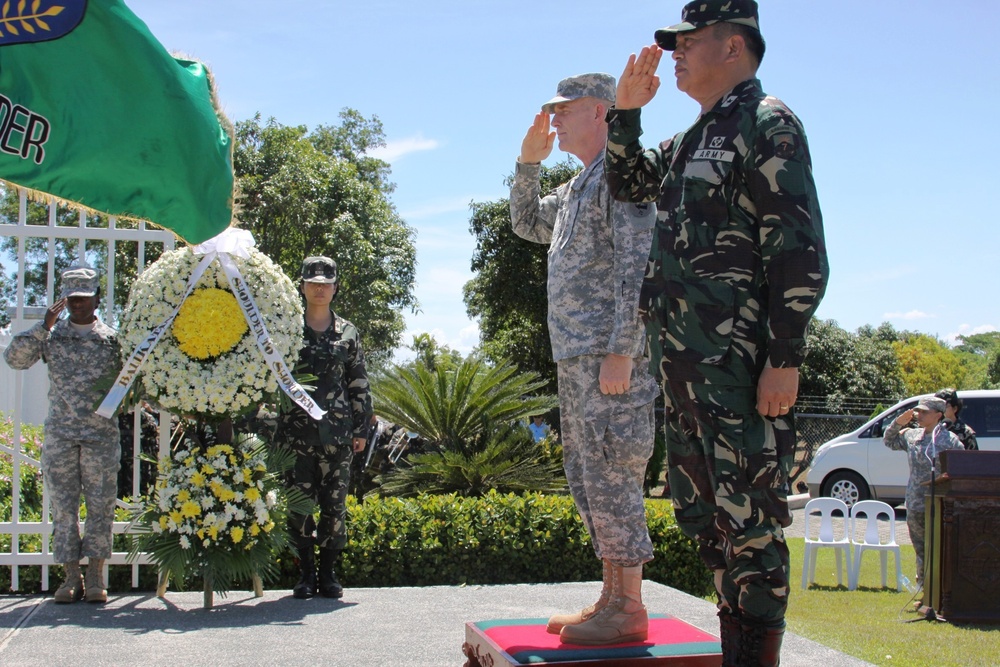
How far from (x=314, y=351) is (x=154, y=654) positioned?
2.25 metres

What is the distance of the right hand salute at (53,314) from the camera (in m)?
5.42

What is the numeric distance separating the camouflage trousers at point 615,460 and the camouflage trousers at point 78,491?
3.14 meters

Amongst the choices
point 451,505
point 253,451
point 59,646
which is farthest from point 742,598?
point 451,505

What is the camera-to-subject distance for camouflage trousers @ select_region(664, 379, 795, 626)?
254cm

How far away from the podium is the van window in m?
8.33

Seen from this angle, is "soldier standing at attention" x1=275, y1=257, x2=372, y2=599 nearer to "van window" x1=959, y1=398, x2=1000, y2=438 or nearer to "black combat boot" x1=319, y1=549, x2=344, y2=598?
"black combat boot" x1=319, y1=549, x2=344, y2=598

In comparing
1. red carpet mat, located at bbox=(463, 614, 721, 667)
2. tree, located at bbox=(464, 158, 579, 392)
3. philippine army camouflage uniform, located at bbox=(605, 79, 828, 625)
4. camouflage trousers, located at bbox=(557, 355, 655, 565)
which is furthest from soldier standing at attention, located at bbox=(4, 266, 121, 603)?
tree, located at bbox=(464, 158, 579, 392)

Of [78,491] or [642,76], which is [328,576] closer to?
[78,491]

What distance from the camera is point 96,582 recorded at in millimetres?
Answer: 5328

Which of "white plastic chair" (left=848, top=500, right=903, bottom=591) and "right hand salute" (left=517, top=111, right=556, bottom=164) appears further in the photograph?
"white plastic chair" (left=848, top=500, right=903, bottom=591)

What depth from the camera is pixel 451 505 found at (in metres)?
6.91

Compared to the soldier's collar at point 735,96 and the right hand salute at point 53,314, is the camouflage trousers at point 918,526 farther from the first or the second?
the right hand salute at point 53,314

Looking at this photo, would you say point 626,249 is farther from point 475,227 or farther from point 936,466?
point 475,227

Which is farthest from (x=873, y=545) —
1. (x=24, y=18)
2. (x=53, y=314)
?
(x=24, y=18)
